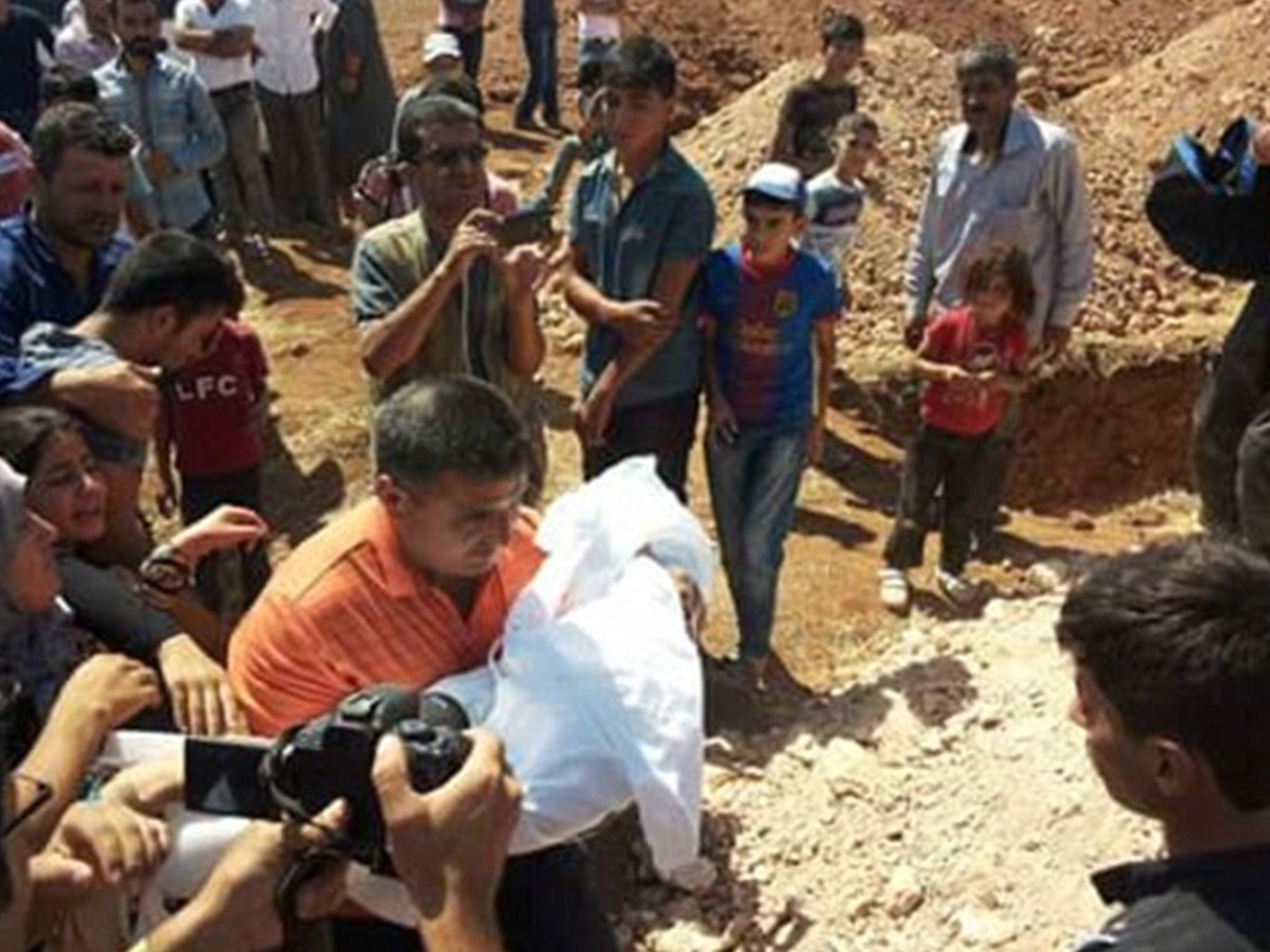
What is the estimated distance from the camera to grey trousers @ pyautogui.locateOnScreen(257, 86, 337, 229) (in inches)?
395

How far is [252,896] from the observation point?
2.33m

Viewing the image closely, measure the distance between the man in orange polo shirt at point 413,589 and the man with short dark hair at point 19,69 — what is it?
5.44m

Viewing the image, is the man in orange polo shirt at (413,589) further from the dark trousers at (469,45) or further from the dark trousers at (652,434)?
the dark trousers at (469,45)

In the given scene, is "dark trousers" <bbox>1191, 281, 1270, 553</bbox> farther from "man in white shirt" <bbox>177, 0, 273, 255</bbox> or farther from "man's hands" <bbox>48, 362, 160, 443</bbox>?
"man in white shirt" <bbox>177, 0, 273, 255</bbox>

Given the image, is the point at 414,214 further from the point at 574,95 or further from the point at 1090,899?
the point at 574,95

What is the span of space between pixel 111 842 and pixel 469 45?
11.1 m

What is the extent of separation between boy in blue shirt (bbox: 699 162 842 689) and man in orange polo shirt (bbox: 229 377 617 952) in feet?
7.32

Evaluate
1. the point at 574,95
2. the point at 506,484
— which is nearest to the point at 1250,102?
the point at 574,95

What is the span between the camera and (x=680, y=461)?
18.5 ft

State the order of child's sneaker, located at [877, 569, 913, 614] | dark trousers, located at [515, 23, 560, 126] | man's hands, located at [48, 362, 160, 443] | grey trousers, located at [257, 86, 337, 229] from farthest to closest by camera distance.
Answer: dark trousers, located at [515, 23, 560, 126] < grey trousers, located at [257, 86, 337, 229] < child's sneaker, located at [877, 569, 913, 614] < man's hands, located at [48, 362, 160, 443]

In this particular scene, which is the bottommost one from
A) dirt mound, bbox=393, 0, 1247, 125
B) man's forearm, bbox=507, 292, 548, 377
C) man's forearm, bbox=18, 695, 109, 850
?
dirt mound, bbox=393, 0, 1247, 125

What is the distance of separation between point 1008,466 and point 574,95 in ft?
32.9

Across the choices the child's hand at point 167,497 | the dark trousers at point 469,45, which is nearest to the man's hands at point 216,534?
the child's hand at point 167,497

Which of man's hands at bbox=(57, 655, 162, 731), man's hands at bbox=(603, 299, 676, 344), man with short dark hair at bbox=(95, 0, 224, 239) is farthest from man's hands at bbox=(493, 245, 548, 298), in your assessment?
man with short dark hair at bbox=(95, 0, 224, 239)
